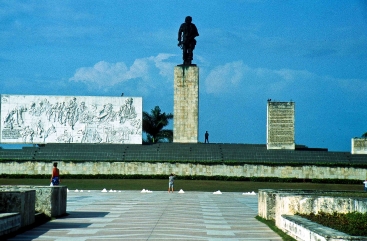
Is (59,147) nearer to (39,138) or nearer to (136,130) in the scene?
(39,138)

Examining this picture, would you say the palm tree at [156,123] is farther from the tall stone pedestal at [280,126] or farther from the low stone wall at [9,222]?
the low stone wall at [9,222]

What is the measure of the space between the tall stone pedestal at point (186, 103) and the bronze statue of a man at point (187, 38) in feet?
3.08

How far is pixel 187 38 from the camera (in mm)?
44312

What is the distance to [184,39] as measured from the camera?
4444 centimetres

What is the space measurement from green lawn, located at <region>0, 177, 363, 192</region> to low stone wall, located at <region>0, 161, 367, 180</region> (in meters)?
1.84

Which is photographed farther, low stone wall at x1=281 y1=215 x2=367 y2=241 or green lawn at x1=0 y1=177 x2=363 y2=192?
green lawn at x1=0 y1=177 x2=363 y2=192

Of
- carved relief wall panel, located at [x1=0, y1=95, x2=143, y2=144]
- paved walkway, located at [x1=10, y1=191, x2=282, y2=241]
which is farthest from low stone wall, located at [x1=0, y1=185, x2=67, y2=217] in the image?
carved relief wall panel, located at [x1=0, y1=95, x2=143, y2=144]

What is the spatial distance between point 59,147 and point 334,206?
1274 inches

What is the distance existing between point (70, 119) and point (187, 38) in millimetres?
9176

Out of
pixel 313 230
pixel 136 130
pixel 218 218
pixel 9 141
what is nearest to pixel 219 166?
pixel 136 130

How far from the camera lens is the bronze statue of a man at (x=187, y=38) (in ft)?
145

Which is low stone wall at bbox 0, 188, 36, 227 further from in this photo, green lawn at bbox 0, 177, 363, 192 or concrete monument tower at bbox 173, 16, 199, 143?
concrete monument tower at bbox 173, 16, 199, 143

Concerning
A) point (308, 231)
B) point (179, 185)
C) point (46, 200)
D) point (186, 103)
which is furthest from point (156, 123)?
point (308, 231)

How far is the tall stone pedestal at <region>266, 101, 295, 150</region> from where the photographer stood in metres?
42.8
